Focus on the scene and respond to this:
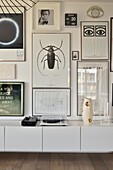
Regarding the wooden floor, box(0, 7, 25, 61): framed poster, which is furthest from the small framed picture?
the wooden floor

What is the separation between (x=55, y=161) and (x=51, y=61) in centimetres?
140

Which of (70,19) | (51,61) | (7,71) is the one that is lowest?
(7,71)

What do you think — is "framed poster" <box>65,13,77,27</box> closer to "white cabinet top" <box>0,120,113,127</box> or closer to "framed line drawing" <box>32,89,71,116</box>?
"framed line drawing" <box>32,89,71,116</box>

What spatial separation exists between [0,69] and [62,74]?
3.06 feet

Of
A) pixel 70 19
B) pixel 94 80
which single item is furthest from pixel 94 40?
pixel 94 80

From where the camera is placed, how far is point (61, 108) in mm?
2879

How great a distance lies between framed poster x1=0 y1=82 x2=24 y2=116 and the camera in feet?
9.45

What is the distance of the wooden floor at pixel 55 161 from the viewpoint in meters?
2.33

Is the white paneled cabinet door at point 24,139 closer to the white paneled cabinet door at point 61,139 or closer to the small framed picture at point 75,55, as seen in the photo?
the white paneled cabinet door at point 61,139

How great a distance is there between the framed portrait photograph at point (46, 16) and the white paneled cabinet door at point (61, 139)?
1.46m

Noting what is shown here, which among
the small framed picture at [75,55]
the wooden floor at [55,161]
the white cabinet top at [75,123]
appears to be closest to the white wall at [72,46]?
the small framed picture at [75,55]

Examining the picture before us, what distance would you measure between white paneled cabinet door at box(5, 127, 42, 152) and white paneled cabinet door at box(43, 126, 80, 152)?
0.30 ft

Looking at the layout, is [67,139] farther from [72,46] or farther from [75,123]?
[72,46]

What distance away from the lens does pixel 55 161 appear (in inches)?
99.3
